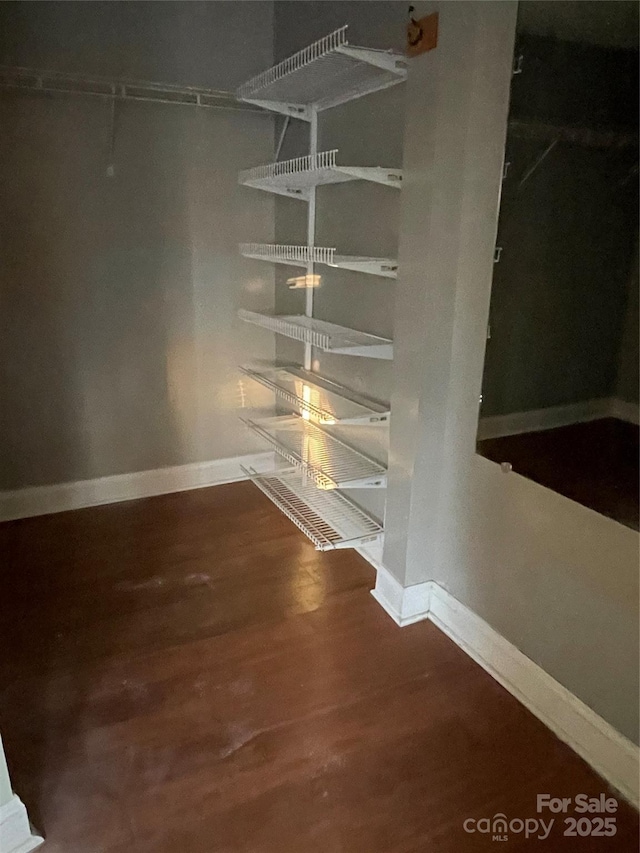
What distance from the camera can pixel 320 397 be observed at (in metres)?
2.69

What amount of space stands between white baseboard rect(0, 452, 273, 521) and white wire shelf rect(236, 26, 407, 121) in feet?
5.56

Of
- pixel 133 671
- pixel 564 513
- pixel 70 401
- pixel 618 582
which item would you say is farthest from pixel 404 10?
pixel 133 671

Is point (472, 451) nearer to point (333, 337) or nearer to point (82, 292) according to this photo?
point (333, 337)

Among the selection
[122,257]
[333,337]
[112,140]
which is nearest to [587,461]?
[333,337]

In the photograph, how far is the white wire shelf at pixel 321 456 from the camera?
2.28 metres

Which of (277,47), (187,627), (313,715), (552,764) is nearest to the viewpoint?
(552,764)

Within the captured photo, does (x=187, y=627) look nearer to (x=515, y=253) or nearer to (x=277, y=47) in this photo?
(x=515, y=253)

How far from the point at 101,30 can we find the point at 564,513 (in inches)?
99.9

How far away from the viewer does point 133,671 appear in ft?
6.38

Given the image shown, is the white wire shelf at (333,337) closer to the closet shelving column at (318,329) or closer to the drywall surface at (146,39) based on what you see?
the closet shelving column at (318,329)

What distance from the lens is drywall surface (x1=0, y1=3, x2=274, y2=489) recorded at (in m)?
2.55

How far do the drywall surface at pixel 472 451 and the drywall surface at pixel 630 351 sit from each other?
313mm

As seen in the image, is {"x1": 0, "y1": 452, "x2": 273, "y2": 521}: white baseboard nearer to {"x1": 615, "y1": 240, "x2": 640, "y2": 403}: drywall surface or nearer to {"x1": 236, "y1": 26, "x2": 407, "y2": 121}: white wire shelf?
{"x1": 236, "y1": 26, "x2": 407, "y2": 121}: white wire shelf

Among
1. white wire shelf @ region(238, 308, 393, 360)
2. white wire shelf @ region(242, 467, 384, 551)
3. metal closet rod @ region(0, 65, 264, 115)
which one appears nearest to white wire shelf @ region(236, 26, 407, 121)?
metal closet rod @ region(0, 65, 264, 115)
